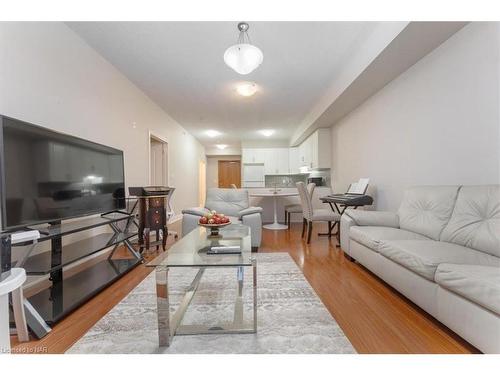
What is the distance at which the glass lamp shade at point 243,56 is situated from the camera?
225 centimetres

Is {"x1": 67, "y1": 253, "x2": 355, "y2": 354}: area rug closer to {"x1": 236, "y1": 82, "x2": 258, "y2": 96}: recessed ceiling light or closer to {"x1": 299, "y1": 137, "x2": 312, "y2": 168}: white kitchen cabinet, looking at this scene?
{"x1": 236, "y1": 82, "x2": 258, "y2": 96}: recessed ceiling light

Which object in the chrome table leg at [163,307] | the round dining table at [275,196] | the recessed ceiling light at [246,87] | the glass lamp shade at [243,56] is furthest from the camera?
the round dining table at [275,196]

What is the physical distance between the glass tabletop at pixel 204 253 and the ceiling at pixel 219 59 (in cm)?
218

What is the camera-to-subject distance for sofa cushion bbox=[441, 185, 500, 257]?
166 centimetres

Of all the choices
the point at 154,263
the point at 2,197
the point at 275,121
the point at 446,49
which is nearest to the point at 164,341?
the point at 154,263

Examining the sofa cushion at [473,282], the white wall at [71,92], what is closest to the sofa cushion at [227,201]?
the white wall at [71,92]

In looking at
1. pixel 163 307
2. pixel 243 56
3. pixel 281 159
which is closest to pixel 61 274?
pixel 163 307

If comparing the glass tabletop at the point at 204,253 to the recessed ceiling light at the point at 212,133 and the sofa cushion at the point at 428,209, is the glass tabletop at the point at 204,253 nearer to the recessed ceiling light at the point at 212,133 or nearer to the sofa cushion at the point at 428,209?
the sofa cushion at the point at 428,209

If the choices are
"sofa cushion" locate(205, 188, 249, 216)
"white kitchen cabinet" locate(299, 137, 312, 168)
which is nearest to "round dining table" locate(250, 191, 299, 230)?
"sofa cushion" locate(205, 188, 249, 216)

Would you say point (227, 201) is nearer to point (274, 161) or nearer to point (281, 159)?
point (274, 161)

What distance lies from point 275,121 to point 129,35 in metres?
4.12

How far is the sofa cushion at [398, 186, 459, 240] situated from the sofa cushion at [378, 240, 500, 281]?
0.31m

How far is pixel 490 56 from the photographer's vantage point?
74.9 inches
